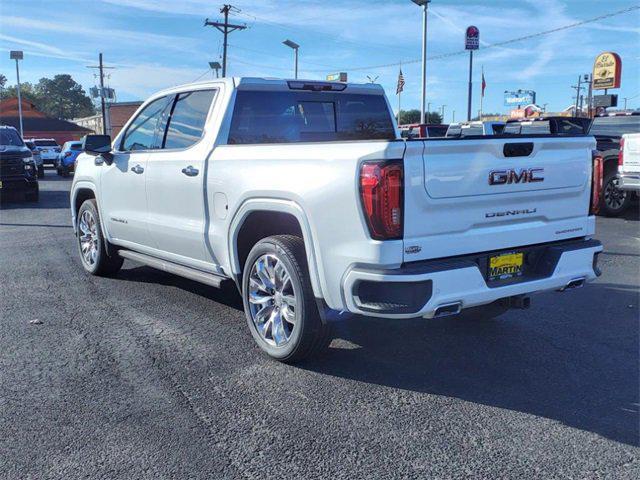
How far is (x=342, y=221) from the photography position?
145 inches

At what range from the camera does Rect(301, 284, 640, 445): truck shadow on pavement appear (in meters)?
3.75

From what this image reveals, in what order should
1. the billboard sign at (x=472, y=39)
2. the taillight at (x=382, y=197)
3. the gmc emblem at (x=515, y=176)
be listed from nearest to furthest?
the taillight at (x=382, y=197)
the gmc emblem at (x=515, y=176)
the billboard sign at (x=472, y=39)

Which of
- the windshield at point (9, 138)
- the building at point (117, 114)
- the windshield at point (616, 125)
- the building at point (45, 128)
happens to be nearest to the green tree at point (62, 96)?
the building at point (45, 128)

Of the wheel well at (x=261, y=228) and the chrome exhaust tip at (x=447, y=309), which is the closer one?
the chrome exhaust tip at (x=447, y=309)

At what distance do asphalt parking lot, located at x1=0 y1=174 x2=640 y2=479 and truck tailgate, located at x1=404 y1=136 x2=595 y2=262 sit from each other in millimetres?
923

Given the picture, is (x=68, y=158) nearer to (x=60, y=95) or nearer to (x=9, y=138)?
(x=9, y=138)

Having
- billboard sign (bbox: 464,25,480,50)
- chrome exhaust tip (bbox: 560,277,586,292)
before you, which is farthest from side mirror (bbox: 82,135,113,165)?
billboard sign (bbox: 464,25,480,50)

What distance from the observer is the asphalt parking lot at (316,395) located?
3129 millimetres

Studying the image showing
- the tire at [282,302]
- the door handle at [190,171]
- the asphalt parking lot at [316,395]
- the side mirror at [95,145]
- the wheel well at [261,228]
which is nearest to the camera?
the asphalt parking lot at [316,395]

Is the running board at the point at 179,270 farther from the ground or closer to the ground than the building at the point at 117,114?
closer to the ground

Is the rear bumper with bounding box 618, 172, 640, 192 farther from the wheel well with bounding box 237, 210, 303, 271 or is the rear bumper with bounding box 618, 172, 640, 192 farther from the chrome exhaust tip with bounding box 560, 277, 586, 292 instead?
the wheel well with bounding box 237, 210, 303, 271

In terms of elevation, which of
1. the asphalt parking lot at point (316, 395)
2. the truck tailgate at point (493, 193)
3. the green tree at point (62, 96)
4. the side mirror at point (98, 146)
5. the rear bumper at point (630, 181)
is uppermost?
the green tree at point (62, 96)

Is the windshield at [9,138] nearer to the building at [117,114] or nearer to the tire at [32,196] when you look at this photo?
the tire at [32,196]

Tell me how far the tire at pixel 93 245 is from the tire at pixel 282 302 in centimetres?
288
